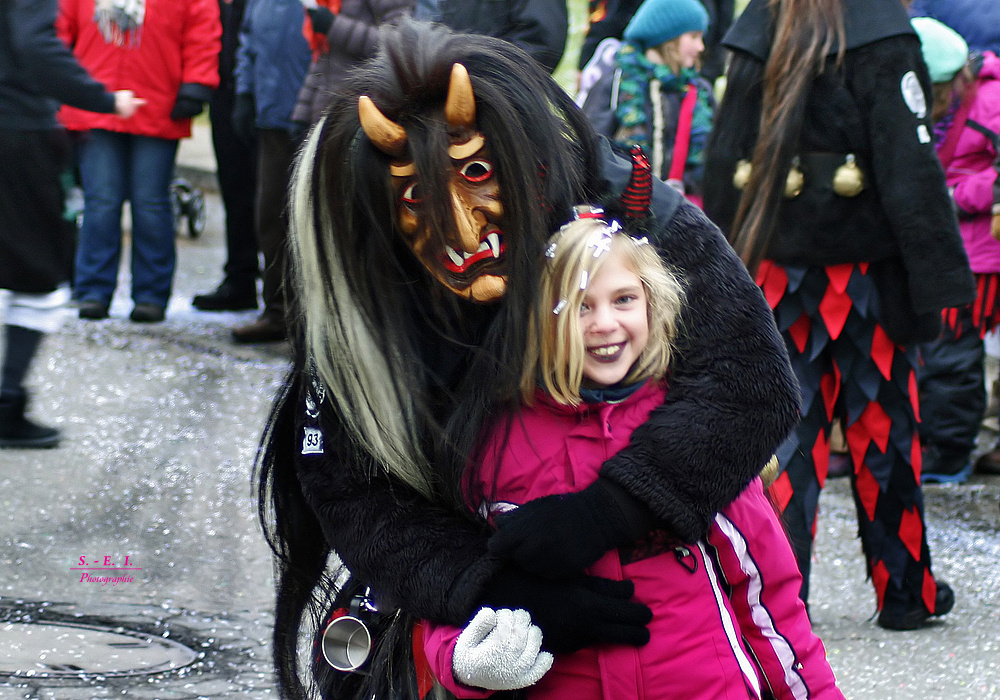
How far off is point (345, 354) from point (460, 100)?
0.41m

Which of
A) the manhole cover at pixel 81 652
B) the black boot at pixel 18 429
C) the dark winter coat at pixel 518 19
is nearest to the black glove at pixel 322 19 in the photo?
the dark winter coat at pixel 518 19

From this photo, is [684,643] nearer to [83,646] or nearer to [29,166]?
[83,646]

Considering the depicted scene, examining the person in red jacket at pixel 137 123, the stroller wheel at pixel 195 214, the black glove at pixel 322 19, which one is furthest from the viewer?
the stroller wheel at pixel 195 214

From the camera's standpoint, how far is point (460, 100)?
1688 millimetres

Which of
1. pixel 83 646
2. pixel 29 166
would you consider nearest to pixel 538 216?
pixel 83 646

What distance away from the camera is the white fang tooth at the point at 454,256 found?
1.73m

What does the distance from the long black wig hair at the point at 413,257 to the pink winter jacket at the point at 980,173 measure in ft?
10.1

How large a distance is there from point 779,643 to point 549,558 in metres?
0.40

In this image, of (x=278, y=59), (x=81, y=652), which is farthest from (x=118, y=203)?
(x=81, y=652)

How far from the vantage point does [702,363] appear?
5.81 feet

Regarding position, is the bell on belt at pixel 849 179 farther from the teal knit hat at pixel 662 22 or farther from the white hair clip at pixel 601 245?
the teal knit hat at pixel 662 22

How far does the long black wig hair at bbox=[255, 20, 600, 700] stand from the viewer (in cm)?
171

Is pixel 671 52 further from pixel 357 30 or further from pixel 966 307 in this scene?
pixel 966 307

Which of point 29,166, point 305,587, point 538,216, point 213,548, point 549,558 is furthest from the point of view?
point 29,166
